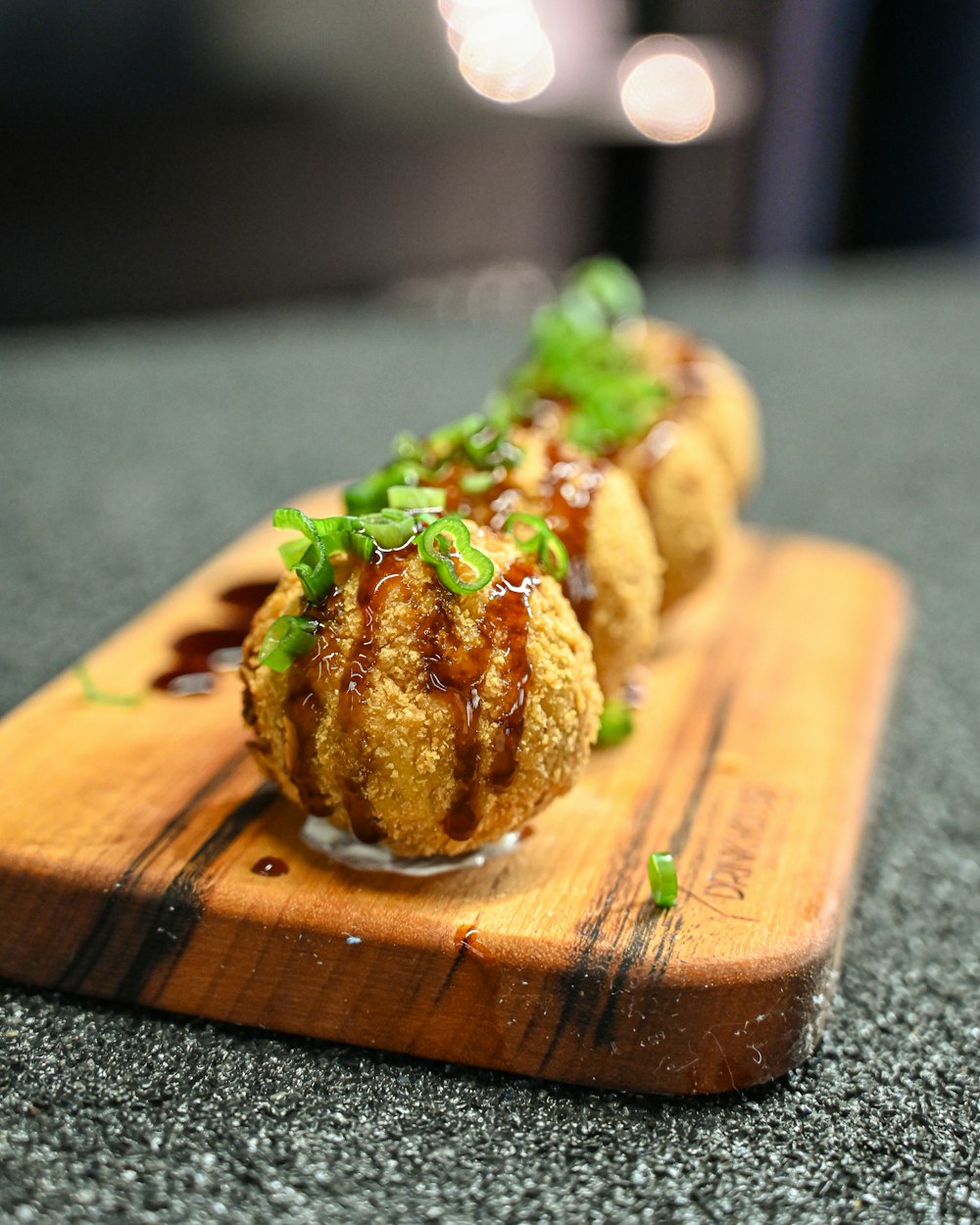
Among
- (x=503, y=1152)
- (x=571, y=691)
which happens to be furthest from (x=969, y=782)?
(x=503, y=1152)

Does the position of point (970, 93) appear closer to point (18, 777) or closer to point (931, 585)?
point (931, 585)

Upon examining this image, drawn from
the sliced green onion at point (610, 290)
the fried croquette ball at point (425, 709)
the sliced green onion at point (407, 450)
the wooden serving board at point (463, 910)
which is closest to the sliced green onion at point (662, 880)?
the wooden serving board at point (463, 910)

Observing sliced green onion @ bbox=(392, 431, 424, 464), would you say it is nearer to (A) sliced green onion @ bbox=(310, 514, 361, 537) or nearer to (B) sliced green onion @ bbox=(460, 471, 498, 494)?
(B) sliced green onion @ bbox=(460, 471, 498, 494)

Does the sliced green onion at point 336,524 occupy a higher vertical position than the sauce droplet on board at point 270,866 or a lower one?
higher

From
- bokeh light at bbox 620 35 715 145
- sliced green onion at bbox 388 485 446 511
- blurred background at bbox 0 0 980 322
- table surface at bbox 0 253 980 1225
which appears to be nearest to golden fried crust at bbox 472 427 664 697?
sliced green onion at bbox 388 485 446 511

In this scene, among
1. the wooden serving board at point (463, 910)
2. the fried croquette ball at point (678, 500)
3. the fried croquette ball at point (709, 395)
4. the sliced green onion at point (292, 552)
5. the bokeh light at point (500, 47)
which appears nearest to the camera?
the wooden serving board at point (463, 910)

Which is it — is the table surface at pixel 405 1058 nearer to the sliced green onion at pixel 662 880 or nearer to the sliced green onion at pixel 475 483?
the sliced green onion at pixel 662 880
